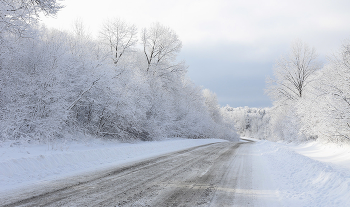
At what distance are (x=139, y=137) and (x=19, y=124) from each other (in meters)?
10.2

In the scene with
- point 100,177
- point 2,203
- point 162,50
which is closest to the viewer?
point 2,203

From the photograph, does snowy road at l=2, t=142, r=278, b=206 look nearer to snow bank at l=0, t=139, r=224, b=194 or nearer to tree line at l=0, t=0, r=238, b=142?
snow bank at l=0, t=139, r=224, b=194

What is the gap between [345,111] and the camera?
9.99 metres

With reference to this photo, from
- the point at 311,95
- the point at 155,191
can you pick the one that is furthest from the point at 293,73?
the point at 155,191

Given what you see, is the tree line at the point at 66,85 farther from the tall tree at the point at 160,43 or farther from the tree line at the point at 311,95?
the tree line at the point at 311,95

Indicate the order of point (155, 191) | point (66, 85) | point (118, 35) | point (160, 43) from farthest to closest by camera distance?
point (160, 43)
point (118, 35)
point (66, 85)
point (155, 191)

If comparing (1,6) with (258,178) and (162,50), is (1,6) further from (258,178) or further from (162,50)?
(162,50)

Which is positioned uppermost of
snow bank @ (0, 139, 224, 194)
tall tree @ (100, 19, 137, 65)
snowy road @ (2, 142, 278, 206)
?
tall tree @ (100, 19, 137, 65)

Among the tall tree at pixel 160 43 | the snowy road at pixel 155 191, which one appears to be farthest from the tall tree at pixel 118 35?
the snowy road at pixel 155 191

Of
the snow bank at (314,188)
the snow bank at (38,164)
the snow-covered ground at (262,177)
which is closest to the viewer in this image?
the snow bank at (314,188)

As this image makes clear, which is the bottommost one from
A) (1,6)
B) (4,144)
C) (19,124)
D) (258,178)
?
(258,178)

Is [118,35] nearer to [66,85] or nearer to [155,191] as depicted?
[66,85]

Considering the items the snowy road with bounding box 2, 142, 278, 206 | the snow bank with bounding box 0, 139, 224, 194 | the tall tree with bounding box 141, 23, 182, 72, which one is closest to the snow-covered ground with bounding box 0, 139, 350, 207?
the snow bank with bounding box 0, 139, 224, 194

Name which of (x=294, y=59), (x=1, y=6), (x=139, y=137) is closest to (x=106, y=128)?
(x=139, y=137)
